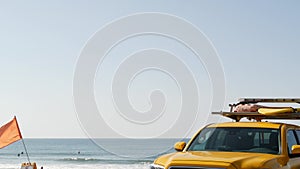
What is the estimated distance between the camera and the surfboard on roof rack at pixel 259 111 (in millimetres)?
9602

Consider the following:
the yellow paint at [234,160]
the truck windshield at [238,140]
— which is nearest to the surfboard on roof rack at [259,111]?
the truck windshield at [238,140]

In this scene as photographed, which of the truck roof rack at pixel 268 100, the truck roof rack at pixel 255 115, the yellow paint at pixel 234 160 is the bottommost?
the yellow paint at pixel 234 160

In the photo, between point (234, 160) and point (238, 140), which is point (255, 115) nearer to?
point (238, 140)

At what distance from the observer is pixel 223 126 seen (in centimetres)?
923

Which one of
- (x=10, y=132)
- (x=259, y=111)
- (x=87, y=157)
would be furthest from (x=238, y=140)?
(x=87, y=157)

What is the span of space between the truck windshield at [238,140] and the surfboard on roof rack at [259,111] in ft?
2.24

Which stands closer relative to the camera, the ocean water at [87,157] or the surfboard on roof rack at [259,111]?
the surfboard on roof rack at [259,111]

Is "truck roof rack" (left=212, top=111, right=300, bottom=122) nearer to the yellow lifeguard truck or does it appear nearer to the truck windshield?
the yellow lifeguard truck

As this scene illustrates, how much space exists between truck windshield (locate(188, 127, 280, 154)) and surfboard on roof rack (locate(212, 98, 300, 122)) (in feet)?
2.24

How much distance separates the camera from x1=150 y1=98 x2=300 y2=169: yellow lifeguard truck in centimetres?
757

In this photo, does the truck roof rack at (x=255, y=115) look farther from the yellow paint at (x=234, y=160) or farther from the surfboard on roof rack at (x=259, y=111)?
the yellow paint at (x=234, y=160)

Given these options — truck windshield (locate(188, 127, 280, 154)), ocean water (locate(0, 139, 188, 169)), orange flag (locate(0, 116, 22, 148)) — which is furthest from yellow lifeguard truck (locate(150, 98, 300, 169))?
ocean water (locate(0, 139, 188, 169))

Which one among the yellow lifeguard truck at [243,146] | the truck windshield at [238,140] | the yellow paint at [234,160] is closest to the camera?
the yellow paint at [234,160]

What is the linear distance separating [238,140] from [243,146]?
0.63 feet
